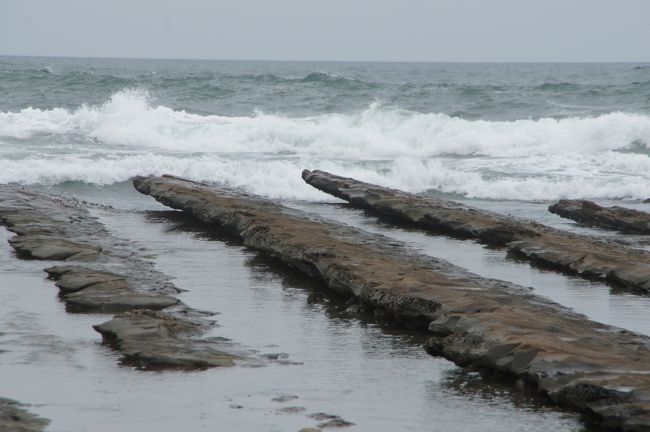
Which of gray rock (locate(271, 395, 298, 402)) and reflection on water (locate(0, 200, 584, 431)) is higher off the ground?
gray rock (locate(271, 395, 298, 402))

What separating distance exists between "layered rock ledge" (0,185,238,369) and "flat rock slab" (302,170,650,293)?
15.9ft

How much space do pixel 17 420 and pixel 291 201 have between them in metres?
16.2

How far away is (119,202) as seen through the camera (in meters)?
21.8

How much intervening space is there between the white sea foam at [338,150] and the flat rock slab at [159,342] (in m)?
14.5

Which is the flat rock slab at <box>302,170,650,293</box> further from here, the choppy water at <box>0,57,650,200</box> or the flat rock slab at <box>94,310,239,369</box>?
the flat rock slab at <box>94,310,239,369</box>

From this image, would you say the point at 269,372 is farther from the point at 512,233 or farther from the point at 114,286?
the point at 512,233

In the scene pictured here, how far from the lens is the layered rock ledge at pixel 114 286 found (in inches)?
342

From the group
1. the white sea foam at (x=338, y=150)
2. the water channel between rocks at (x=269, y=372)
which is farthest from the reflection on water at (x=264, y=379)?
the white sea foam at (x=338, y=150)

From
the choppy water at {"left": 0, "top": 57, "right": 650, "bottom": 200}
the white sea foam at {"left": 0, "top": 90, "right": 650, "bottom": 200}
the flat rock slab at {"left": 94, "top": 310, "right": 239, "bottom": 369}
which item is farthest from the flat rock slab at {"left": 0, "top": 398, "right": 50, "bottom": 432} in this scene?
the choppy water at {"left": 0, "top": 57, "right": 650, "bottom": 200}

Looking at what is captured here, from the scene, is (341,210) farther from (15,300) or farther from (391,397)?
(391,397)

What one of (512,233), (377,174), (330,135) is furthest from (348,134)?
(512,233)

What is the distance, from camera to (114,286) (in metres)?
11.1

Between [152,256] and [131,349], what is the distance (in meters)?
5.53

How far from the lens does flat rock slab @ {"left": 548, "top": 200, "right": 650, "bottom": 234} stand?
1756 centimetres
